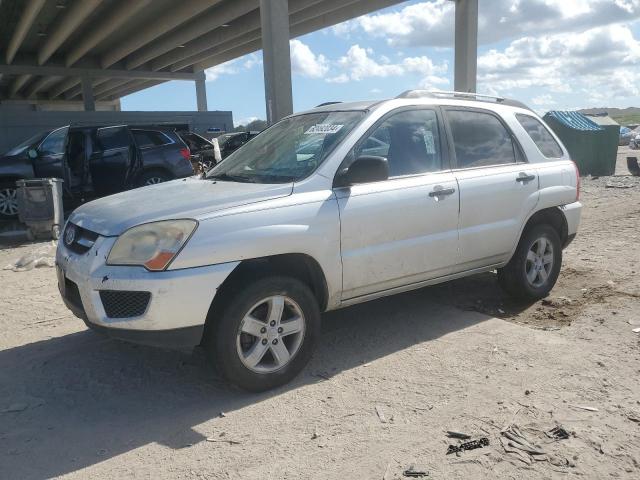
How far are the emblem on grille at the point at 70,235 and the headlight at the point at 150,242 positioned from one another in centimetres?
65

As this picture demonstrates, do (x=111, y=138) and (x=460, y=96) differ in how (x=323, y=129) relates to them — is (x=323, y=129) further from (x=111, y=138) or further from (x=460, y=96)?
(x=111, y=138)

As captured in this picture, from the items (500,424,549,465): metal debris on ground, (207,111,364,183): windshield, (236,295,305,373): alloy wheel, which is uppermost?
(207,111,364,183): windshield

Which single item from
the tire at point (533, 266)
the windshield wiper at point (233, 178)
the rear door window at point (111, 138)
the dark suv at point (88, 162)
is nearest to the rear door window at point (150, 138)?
the dark suv at point (88, 162)

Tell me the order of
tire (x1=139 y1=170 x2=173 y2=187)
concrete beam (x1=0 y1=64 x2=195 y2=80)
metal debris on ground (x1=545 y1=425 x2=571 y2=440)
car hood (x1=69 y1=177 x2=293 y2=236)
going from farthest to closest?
concrete beam (x1=0 y1=64 x2=195 y2=80), tire (x1=139 y1=170 x2=173 y2=187), car hood (x1=69 y1=177 x2=293 y2=236), metal debris on ground (x1=545 y1=425 x2=571 y2=440)

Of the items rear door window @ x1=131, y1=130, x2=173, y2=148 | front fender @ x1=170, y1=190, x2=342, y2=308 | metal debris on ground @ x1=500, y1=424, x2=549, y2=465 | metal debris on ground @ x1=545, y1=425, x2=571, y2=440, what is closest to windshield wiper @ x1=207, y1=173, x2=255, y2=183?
front fender @ x1=170, y1=190, x2=342, y2=308

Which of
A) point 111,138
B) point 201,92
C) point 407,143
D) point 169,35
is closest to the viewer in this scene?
point 407,143

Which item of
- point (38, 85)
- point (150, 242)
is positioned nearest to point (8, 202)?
point (150, 242)

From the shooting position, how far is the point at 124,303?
313cm

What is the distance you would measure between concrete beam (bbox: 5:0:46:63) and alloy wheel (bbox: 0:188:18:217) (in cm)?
1280

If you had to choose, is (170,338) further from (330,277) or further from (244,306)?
(330,277)

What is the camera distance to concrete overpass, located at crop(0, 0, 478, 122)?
50.2ft

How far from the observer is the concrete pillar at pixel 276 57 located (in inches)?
588

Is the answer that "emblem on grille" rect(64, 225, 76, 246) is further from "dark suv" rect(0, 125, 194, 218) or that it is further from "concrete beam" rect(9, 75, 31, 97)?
"concrete beam" rect(9, 75, 31, 97)

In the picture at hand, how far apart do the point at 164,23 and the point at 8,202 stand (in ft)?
51.0
